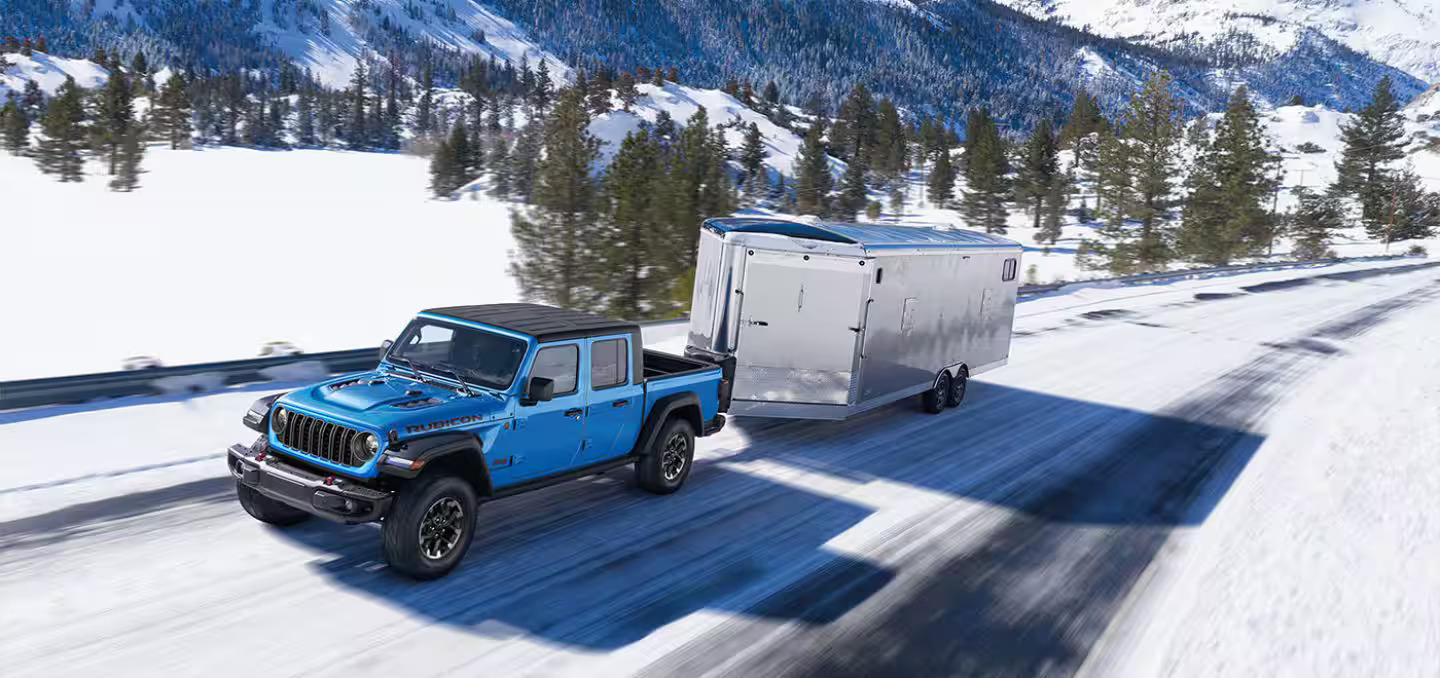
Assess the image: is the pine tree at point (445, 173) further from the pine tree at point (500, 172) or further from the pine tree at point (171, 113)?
the pine tree at point (171, 113)

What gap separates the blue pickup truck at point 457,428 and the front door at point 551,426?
0.04ft

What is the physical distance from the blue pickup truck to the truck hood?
0.04 ft

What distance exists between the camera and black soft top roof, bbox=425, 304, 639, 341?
7.82 m

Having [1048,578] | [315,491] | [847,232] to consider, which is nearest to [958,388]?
[847,232]

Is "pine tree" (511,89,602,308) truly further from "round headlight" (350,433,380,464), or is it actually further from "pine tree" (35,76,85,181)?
"pine tree" (35,76,85,181)

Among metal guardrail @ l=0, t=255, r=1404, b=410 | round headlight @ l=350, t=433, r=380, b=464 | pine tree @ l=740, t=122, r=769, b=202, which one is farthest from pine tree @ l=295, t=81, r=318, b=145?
round headlight @ l=350, t=433, r=380, b=464

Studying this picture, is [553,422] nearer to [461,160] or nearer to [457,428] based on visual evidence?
[457,428]

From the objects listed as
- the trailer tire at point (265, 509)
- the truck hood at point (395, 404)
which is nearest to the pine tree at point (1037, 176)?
the truck hood at point (395, 404)

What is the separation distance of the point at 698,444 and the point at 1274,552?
20.1 ft

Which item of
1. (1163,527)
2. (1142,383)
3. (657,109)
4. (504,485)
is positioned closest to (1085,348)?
(1142,383)

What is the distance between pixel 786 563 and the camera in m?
7.82

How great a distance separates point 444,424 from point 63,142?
297 ft

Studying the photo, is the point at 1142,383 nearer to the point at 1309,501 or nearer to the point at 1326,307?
the point at 1309,501

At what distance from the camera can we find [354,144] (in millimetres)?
167625
